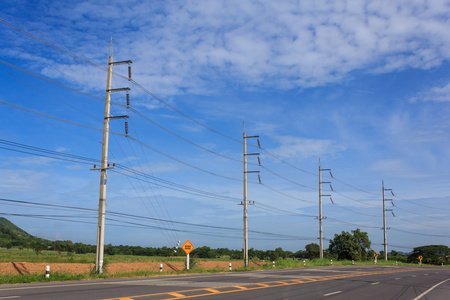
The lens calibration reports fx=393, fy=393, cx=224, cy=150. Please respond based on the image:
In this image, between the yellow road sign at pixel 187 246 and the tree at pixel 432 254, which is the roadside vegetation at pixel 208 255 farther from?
the yellow road sign at pixel 187 246

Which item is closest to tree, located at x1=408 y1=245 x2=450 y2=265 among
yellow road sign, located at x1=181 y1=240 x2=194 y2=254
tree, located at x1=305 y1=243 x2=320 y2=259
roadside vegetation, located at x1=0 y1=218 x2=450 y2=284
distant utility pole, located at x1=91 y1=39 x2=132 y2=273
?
roadside vegetation, located at x1=0 y1=218 x2=450 y2=284

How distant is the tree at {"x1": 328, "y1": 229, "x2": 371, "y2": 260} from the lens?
9062 cm

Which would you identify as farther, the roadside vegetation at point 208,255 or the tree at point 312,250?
the tree at point 312,250

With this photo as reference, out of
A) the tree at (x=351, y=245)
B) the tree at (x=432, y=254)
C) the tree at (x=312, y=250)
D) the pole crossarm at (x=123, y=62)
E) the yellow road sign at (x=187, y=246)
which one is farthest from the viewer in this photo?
the tree at (x=312, y=250)

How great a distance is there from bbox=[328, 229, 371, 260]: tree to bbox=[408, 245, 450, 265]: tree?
37.5 metres

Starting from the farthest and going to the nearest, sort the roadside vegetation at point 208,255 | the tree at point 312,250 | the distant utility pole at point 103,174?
the tree at point 312,250
the roadside vegetation at point 208,255
the distant utility pole at point 103,174

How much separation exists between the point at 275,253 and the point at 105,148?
13637 cm

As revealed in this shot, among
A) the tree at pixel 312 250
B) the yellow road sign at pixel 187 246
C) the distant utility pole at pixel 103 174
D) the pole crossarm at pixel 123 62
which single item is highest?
the pole crossarm at pixel 123 62

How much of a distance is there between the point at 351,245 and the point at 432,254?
4435cm

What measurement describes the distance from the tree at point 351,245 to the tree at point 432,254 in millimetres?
37504

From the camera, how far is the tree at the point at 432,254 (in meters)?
116

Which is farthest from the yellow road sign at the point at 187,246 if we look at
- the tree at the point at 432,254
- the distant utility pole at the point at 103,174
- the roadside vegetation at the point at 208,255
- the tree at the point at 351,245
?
the tree at the point at 432,254

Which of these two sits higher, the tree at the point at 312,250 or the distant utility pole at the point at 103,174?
the distant utility pole at the point at 103,174

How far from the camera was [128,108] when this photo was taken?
2958cm
